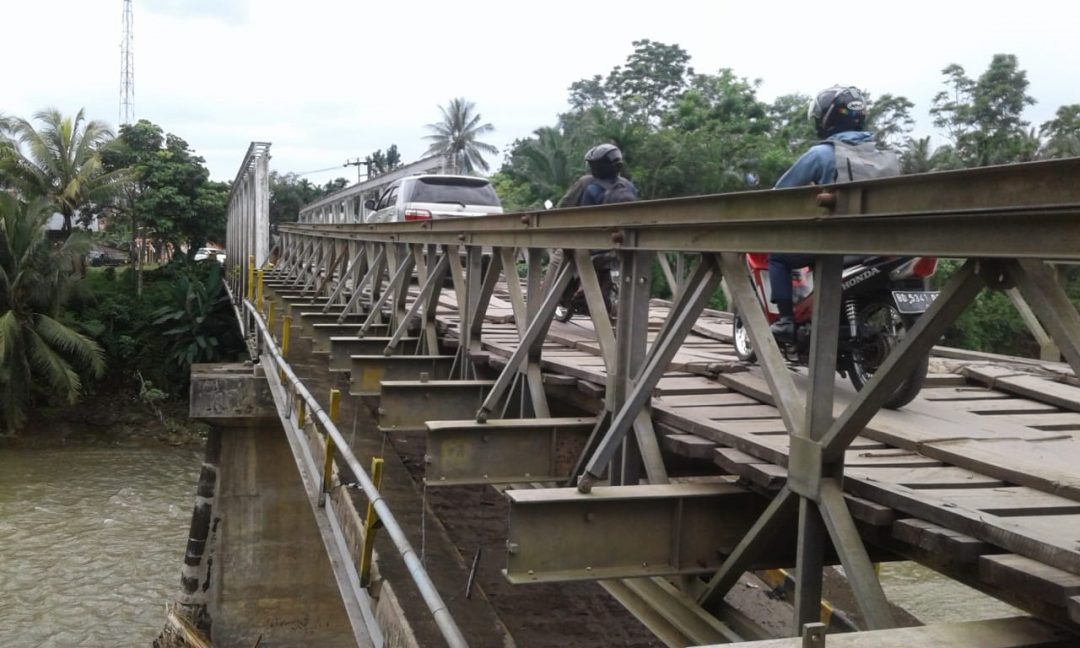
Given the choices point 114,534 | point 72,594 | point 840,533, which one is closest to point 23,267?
point 114,534

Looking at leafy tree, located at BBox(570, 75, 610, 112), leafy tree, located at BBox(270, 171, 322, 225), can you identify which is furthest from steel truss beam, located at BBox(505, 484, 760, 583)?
leafy tree, located at BBox(570, 75, 610, 112)

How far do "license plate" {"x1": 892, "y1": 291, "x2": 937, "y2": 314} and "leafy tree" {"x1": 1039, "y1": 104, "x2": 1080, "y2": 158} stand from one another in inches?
1044

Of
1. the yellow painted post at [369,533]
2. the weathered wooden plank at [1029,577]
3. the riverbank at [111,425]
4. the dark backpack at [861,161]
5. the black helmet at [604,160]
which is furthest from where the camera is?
the riverbank at [111,425]

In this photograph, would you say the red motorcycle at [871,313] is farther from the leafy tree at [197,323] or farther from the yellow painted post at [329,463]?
the leafy tree at [197,323]

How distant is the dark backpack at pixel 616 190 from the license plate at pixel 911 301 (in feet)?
10.3

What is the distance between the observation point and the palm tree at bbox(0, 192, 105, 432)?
87.5 ft

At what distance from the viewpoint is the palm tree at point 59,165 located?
98.9ft

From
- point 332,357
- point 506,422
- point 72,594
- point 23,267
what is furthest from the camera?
point 23,267

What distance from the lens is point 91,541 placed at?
64.7ft

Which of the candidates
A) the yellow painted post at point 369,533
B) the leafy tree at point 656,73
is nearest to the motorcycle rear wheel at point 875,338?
the yellow painted post at point 369,533

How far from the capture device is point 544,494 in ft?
11.4

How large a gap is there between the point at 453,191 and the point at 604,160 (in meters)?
8.05

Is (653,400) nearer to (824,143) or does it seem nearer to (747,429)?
(747,429)

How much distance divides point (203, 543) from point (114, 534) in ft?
27.2
